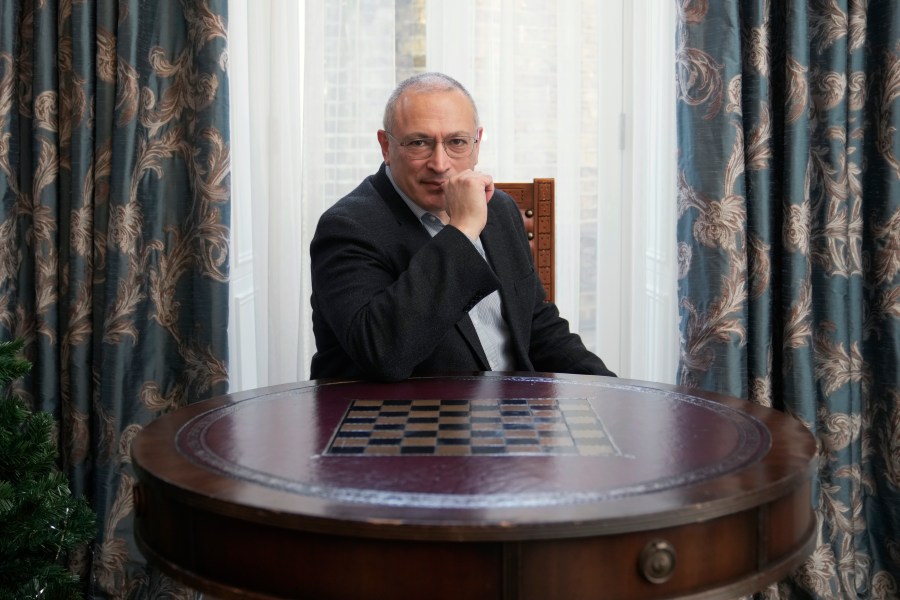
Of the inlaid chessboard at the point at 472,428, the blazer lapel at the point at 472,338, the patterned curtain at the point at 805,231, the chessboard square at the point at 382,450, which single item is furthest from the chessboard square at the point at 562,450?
the patterned curtain at the point at 805,231

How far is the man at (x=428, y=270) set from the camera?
2053mm

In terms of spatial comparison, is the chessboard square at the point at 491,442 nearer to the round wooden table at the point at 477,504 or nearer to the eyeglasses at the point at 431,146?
the round wooden table at the point at 477,504

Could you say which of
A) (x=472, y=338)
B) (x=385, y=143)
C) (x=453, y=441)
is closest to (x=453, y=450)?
(x=453, y=441)

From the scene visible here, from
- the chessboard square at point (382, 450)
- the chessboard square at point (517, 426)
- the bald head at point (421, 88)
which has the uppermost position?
the bald head at point (421, 88)

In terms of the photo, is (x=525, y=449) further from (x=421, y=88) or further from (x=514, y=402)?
(x=421, y=88)

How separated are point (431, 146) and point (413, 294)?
459 mm

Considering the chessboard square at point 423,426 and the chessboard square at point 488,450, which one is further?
the chessboard square at point 423,426

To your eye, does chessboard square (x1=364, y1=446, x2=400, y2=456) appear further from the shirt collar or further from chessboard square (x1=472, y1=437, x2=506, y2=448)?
the shirt collar

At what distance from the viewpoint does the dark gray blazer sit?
2.05 metres

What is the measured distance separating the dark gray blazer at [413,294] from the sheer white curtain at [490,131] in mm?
641

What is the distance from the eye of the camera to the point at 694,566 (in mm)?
1335

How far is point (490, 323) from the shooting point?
2416mm

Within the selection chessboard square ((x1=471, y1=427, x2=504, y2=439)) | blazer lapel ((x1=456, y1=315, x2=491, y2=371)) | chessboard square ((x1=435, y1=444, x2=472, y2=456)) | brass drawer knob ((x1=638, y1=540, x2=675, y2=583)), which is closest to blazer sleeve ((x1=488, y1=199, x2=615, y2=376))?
blazer lapel ((x1=456, y1=315, x2=491, y2=371))

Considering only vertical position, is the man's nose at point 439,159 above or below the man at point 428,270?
above
